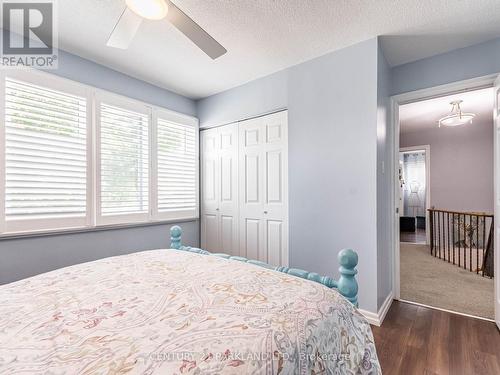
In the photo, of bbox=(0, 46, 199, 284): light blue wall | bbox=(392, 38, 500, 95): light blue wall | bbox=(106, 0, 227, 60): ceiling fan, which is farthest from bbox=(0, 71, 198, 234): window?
bbox=(392, 38, 500, 95): light blue wall

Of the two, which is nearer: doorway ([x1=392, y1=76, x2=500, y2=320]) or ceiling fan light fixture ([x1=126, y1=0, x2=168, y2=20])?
ceiling fan light fixture ([x1=126, y1=0, x2=168, y2=20])

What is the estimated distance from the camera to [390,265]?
8.89 ft

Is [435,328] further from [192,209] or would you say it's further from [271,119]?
[192,209]

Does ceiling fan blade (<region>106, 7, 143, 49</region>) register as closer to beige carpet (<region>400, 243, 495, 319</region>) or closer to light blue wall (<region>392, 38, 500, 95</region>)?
light blue wall (<region>392, 38, 500, 95</region>)

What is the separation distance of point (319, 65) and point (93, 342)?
2.74 m

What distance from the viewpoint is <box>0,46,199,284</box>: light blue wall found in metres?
2.16

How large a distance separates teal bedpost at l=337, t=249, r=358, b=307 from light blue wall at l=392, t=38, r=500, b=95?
233cm

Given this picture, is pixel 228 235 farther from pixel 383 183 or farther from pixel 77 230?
pixel 383 183

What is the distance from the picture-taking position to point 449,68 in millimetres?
2426

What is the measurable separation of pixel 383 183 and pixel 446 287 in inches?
65.6

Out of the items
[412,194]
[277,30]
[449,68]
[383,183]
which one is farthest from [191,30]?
[412,194]

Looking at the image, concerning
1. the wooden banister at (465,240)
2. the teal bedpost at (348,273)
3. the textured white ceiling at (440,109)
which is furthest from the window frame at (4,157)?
the wooden banister at (465,240)

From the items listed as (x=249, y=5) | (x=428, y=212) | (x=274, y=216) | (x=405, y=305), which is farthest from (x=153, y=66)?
(x=428, y=212)

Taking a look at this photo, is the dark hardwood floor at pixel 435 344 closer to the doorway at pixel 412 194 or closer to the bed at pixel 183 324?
the bed at pixel 183 324
